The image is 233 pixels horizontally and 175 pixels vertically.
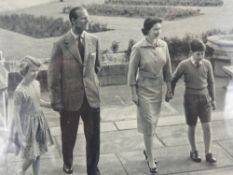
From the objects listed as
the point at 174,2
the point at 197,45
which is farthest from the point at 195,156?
the point at 174,2

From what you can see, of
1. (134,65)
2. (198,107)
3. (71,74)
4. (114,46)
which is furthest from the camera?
(114,46)

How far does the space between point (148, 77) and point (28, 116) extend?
1305mm

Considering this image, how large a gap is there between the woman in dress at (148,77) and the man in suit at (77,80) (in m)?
0.43

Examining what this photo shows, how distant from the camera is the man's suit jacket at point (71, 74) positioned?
5062 mm

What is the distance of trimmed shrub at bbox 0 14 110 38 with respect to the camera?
28.9ft

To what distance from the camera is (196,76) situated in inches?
215

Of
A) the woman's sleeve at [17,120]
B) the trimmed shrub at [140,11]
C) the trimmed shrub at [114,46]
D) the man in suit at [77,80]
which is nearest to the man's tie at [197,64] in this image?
the man in suit at [77,80]

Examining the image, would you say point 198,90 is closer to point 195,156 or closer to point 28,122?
point 195,156

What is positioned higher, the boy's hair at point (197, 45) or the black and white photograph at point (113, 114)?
the boy's hair at point (197, 45)

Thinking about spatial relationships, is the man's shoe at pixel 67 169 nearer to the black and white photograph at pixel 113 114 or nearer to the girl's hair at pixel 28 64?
the black and white photograph at pixel 113 114

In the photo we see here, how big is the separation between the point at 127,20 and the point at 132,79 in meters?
4.37

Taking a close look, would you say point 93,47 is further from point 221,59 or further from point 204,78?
point 221,59

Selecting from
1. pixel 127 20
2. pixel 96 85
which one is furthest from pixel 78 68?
pixel 127 20

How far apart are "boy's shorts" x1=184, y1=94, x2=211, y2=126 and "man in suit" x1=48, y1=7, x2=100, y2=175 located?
1.03 metres
